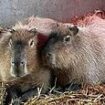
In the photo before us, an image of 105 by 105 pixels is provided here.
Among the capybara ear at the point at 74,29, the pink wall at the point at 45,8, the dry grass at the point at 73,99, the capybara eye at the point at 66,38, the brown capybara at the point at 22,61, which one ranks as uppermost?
the pink wall at the point at 45,8

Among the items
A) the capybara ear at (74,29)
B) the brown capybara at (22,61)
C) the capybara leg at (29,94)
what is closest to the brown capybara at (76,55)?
the capybara ear at (74,29)

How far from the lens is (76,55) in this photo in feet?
21.1

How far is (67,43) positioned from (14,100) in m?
0.84

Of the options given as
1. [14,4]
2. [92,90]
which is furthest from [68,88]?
[14,4]

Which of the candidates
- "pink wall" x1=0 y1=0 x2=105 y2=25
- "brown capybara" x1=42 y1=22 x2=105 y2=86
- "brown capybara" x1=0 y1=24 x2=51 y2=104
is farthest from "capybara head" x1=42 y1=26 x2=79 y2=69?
"pink wall" x1=0 y1=0 x2=105 y2=25

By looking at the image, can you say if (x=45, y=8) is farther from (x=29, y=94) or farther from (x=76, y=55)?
(x=29, y=94)

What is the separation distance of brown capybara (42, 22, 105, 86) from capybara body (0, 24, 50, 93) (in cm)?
14

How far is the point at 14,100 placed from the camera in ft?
20.2

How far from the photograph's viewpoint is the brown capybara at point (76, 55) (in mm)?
6242

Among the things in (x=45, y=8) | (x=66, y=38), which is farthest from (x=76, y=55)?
(x=45, y=8)

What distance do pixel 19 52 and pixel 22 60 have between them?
0.33 feet

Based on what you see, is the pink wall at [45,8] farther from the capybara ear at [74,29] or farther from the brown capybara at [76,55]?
the capybara ear at [74,29]

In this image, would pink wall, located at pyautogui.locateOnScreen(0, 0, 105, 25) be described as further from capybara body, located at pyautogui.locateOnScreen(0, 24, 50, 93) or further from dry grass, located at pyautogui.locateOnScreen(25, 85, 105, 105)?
dry grass, located at pyautogui.locateOnScreen(25, 85, 105, 105)

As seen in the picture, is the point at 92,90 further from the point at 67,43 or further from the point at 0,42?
the point at 0,42
